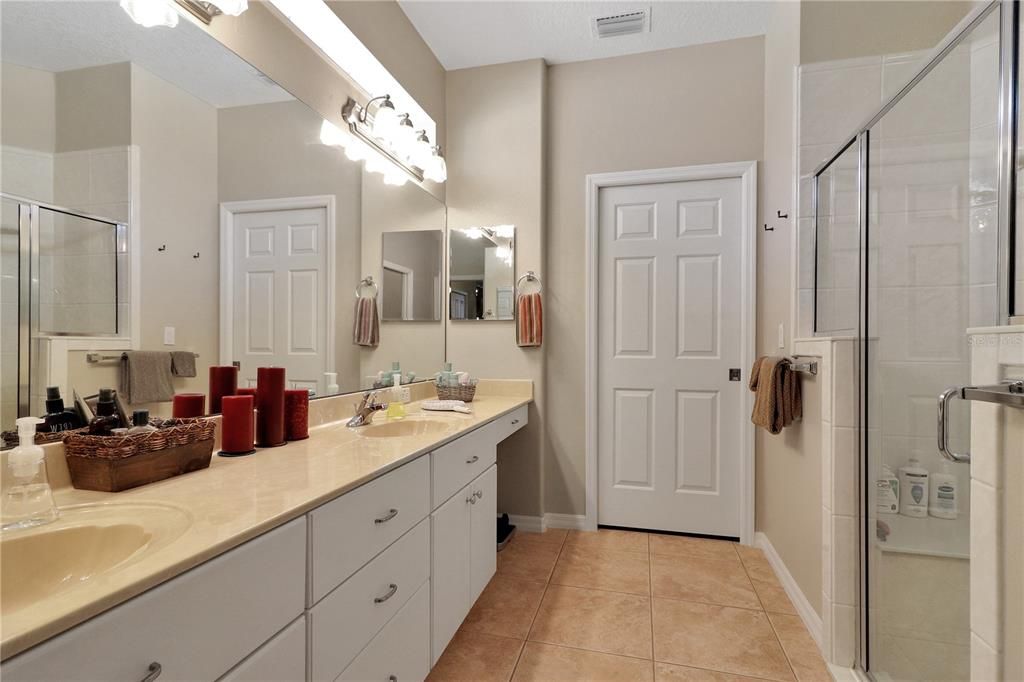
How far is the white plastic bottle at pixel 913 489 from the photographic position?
144 centimetres

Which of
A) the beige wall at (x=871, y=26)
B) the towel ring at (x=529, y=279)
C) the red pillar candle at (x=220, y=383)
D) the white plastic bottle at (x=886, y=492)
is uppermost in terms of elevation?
the beige wall at (x=871, y=26)

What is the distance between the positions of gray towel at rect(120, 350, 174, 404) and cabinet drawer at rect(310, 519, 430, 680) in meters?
0.68

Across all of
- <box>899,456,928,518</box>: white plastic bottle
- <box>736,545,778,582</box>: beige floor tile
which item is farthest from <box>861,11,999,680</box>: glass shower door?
<box>736,545,778,582</box>: beige floor tile

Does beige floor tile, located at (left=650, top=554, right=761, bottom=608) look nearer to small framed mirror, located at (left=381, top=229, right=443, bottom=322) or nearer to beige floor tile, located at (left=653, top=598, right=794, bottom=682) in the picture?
beige floor tile, located at (left=653, top=598, right=794, bottom=682)

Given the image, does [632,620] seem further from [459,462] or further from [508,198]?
[508,198]

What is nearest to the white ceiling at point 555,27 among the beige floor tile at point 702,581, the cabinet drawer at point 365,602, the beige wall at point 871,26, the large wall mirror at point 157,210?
the beige wall at point 871,26

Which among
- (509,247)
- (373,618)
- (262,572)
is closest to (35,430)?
(262,572)

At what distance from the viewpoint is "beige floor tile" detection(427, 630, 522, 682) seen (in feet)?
5.21

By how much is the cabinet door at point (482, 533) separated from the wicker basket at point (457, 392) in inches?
21.4

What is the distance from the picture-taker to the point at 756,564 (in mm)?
2393

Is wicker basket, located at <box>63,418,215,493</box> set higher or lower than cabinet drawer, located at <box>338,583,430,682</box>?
higher

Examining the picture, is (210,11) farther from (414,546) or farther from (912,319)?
(912,319)

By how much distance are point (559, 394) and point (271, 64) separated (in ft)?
6.77

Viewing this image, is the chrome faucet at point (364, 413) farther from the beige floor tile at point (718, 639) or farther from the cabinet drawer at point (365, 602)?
the beige floor tile at point (718, 639)
